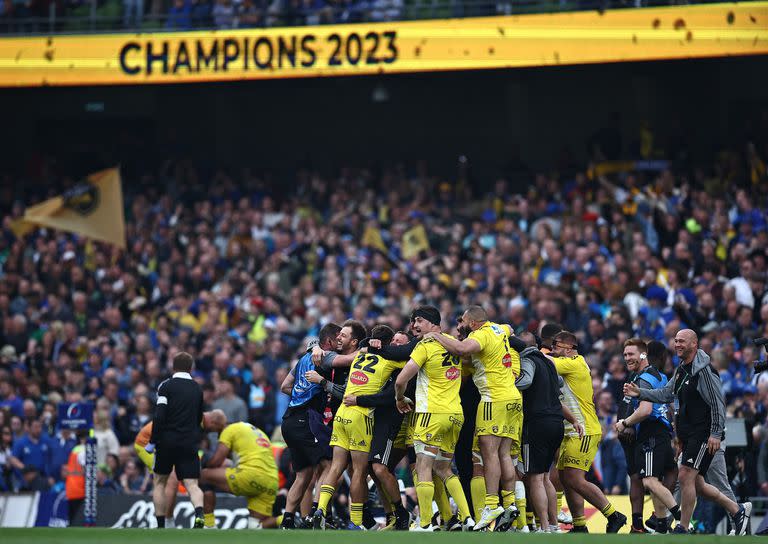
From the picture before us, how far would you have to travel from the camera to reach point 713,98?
2519 centimetres

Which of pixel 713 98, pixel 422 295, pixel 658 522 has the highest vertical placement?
pixel 713 98

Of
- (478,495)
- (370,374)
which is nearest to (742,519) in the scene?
(478,495)

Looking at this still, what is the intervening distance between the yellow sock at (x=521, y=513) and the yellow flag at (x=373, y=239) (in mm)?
10602

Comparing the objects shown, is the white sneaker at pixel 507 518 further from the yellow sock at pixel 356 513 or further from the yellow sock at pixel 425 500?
the yellow sock at pixel 356 513

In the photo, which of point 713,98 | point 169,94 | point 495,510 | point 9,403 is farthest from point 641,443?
point 169,94

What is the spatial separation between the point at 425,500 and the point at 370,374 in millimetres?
1380

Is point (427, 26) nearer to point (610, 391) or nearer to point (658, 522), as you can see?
point (610, 391)

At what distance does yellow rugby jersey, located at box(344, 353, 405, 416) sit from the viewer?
1352 cm

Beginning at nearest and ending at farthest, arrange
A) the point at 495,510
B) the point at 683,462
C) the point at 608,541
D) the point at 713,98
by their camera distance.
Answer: the point at 608,541
the point at 495,510
the point at 683,462
the point at 713,98

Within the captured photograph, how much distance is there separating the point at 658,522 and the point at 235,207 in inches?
543

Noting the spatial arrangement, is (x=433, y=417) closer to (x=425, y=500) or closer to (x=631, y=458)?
(x=425, y=500)

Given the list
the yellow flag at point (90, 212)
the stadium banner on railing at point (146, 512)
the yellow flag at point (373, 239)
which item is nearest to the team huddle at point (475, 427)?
the stadium banner on railing at point (146, 512)

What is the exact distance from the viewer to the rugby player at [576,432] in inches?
548

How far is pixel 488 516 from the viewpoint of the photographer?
1276 centimetres
